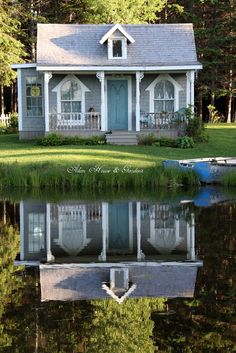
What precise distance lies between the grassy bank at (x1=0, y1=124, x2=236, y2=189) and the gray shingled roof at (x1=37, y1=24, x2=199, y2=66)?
517 cm

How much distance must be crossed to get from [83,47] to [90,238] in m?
20.1

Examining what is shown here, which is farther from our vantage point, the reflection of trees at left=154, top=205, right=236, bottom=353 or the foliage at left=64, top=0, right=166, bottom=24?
the foliage at left=64, top=0, right=166, bottom=24

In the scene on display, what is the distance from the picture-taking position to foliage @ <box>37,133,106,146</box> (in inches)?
1203

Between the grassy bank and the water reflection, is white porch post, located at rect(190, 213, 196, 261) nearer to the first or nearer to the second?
the water reflection

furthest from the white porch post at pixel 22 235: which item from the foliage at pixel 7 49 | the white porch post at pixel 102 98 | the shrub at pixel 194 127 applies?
the foliage at pixel 7 49

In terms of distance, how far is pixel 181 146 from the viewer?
30.0 metres

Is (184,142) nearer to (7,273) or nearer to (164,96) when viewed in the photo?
(164,96)

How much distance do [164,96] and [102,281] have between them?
2360 cm

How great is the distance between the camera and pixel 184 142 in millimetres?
29969

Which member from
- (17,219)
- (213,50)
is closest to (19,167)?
(17,219)

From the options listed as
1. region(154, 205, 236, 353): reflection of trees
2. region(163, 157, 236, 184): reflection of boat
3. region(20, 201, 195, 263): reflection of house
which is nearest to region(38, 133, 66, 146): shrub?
region(163, 157, 236, 184): reflection of boat

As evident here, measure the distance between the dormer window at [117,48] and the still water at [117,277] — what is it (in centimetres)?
1480

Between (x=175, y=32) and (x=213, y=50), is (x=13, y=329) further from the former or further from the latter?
(x=213, y=50)

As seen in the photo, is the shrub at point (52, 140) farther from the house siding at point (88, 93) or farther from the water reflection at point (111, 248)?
the water reflection at point (111, 248)
